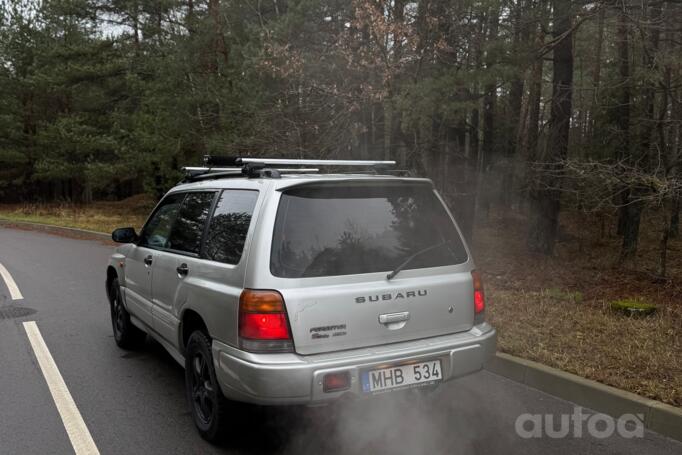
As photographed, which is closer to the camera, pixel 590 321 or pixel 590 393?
pixel 590 393

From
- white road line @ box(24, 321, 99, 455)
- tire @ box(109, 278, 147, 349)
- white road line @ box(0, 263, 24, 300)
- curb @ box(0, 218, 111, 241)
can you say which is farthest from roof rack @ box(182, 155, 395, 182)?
curb @ box(0, 218, 111, 241)

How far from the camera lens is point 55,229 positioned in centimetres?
2173

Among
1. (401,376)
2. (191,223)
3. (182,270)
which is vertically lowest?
(401,376)

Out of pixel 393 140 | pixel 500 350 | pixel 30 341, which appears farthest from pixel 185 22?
pixel 500 350

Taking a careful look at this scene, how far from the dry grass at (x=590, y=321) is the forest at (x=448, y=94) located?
1.05 m

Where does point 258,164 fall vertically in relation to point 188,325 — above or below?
above

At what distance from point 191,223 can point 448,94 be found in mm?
6996

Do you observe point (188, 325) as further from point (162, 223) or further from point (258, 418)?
point (162, 223)

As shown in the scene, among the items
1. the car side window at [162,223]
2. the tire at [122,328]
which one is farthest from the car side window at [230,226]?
the tire at [122,328]

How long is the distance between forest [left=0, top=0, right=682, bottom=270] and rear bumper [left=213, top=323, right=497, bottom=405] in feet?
15.6

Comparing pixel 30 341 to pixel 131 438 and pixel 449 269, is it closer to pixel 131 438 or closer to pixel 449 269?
pixel 131 438

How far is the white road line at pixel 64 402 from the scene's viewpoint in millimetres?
3740

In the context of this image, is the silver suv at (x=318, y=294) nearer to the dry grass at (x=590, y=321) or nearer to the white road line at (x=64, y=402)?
the white road line at (x=64, y=402)

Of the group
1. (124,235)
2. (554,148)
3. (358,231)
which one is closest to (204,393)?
(358,231)
